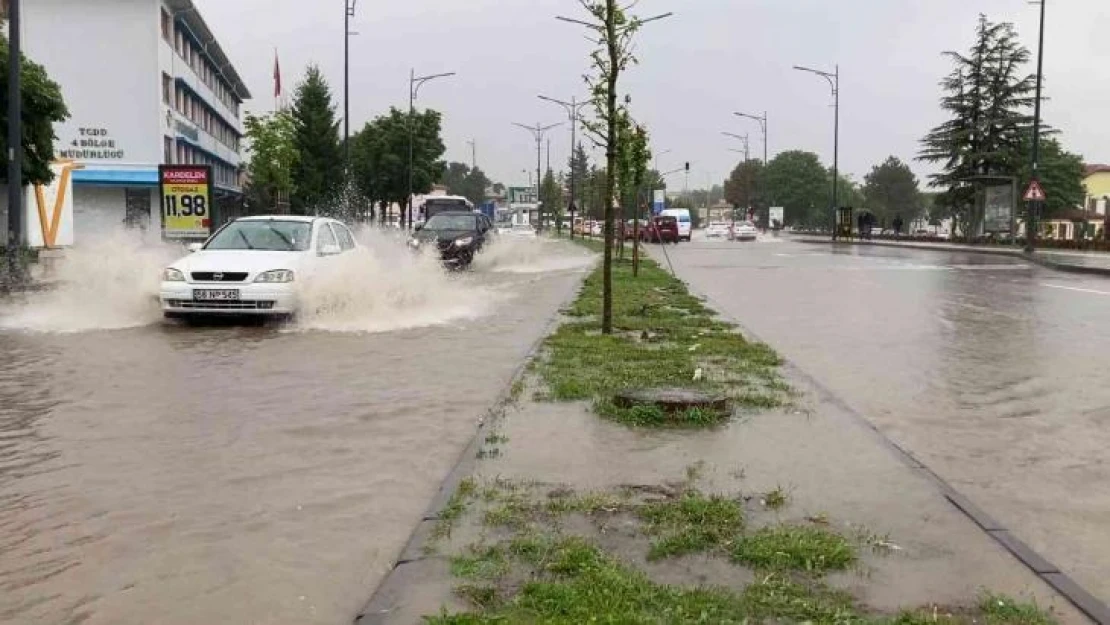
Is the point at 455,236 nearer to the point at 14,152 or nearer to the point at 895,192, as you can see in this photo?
the point at 14,152

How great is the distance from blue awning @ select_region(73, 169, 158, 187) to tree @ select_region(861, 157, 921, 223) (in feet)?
332

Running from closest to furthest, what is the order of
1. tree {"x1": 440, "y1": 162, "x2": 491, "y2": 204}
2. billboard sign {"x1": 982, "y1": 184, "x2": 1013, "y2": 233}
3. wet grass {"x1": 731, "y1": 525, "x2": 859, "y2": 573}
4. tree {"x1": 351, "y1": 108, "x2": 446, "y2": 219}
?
wet grass {"x1": 731, "y1": 525, "x2": 859, "y2": 573} < billboard sign {"x1": 982, "y1": 184, "x2": 1013, "y2": 233} < tree {"x1": 351, "y1": 108, "x2": 446, "y2": 219} < tree {"x1": 440, "y1": 162, "x2": 491, "y2": 204}

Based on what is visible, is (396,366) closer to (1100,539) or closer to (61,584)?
(61,584)

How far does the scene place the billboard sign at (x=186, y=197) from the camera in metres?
22.0

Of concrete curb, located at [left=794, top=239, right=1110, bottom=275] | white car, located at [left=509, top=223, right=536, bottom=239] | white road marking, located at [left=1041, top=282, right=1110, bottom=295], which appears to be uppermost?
white car, located at [left=509, top=223, right=536, bottom=239]

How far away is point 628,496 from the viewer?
5211 mm

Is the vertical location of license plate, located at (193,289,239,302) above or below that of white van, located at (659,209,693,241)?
below

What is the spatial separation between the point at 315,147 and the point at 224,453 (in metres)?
66.9

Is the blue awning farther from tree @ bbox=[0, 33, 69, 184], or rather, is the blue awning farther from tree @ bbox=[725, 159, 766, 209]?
tree @ bbox=[725, 159, 766, 209]

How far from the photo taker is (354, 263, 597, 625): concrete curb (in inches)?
146

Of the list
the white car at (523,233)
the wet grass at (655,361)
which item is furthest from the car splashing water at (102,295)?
the white car at (523,233)

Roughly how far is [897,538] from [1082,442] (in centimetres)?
293

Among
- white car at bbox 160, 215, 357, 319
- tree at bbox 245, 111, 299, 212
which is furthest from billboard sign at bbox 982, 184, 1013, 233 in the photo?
white car at bbox 160, 215, 357, 319

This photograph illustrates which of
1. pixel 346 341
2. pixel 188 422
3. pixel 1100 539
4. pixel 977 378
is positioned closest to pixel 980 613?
pixel 1100 539
